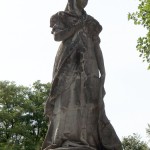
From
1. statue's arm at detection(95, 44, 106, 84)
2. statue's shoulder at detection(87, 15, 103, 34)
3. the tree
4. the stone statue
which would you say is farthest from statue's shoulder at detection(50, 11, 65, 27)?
the tree

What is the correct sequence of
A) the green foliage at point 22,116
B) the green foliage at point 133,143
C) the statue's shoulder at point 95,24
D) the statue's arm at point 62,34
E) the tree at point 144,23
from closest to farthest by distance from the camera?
1. the statue's arm at point 62,34
2. the statue's shoulder at point 95,24
3. the tree at point 144,23
4. the green foliage at point 22,116
5. the green foliage at point 133,143

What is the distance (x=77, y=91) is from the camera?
859cm

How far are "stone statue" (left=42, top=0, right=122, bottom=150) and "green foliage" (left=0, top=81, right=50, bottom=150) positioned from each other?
24497 mm

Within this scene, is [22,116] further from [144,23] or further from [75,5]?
[75,5]

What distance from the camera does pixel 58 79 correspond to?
8.78 meters

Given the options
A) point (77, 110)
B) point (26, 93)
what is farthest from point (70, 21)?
point (26, 93)

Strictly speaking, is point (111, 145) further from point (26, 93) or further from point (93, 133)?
point (26, 93)

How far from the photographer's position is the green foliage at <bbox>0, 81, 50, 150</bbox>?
35.6m

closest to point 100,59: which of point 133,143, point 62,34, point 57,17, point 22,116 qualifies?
point 62,34

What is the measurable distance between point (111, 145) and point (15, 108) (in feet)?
102

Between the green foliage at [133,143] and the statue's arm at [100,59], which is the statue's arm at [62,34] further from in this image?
the green foliage at [133,143]

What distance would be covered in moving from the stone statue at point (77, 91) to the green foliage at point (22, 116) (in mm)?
24497

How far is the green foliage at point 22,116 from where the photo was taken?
35594 millimetres

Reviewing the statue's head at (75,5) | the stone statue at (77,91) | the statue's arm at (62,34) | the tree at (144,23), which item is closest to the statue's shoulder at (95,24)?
the stone statue at (77,91)
